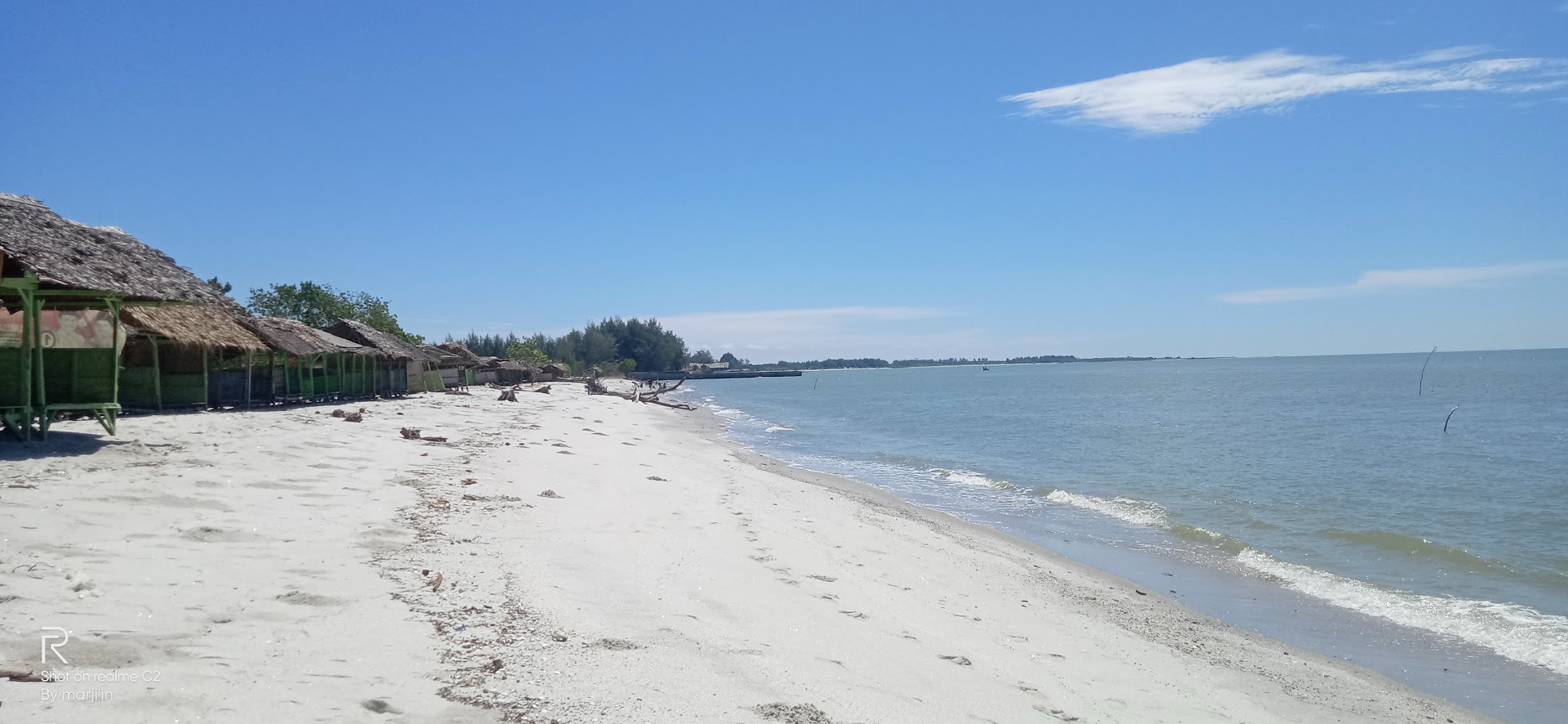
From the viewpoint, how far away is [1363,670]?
748 centimetres

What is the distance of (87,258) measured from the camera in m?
10.9

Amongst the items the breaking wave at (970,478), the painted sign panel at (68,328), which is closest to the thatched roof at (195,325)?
the painted sign panel at (68,328)

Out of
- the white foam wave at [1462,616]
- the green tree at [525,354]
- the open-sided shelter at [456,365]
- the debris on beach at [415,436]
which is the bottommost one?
the white foam wave at [1462,616]

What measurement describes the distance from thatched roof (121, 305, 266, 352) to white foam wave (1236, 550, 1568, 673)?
772 inches

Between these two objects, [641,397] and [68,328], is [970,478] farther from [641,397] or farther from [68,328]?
[641,397]

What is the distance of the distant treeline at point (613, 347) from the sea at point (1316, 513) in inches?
2901

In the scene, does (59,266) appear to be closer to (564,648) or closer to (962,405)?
(564,648)

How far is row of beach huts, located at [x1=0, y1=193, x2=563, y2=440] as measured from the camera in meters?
9.94

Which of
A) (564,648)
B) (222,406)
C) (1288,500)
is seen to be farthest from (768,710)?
(222,406)

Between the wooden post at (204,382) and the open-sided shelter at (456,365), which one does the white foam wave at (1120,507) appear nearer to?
the wooden post at (204,382)

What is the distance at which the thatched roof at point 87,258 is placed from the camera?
985cm

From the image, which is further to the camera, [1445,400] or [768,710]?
[1445,400]

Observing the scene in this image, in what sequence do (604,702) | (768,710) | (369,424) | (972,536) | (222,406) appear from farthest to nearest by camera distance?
(222,406), (369,424), (972,536), (768,710), (604,702)

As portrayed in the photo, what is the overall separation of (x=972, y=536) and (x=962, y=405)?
46.3m
